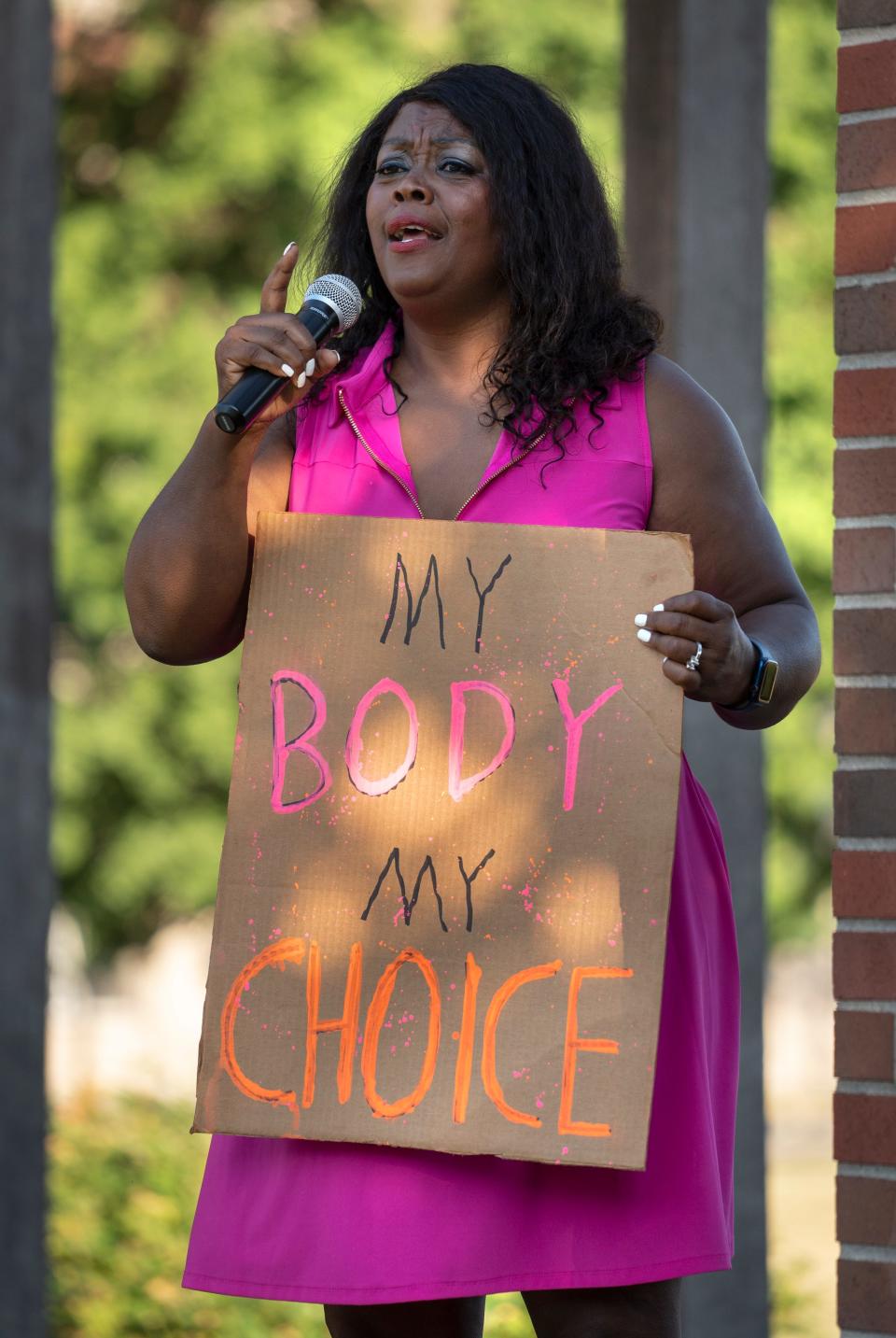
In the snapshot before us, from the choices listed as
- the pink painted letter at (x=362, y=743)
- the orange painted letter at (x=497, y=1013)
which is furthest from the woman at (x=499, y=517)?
the pink painted letter at (x=362, y=743)

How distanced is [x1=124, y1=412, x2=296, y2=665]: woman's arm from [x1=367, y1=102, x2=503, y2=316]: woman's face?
0.27 meters

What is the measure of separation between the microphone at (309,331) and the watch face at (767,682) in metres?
0.63

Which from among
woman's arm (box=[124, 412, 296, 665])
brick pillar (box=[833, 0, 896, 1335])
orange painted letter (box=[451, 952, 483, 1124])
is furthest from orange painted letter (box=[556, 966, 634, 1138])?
woman's arm (box=[124, 412, 296, 665])

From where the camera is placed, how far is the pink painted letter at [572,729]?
2115 millimetres

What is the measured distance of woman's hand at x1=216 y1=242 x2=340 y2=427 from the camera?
2.10 metres

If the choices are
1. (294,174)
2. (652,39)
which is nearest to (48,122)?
(652,39)

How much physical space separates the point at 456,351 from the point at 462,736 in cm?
54

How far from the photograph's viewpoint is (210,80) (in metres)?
12.1

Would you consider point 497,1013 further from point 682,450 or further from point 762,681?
point 682,450

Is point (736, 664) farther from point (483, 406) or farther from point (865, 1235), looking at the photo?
point (865, 1235)

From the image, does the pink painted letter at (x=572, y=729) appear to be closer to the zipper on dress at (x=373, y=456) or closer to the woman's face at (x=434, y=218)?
the zipper on dress at (x=373, y=456)

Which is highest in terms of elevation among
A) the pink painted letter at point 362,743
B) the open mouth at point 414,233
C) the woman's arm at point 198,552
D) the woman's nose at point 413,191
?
the woman's nose at point 413,191

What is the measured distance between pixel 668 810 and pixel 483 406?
58 cm

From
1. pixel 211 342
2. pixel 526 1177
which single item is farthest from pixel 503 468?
pixel 211 342
